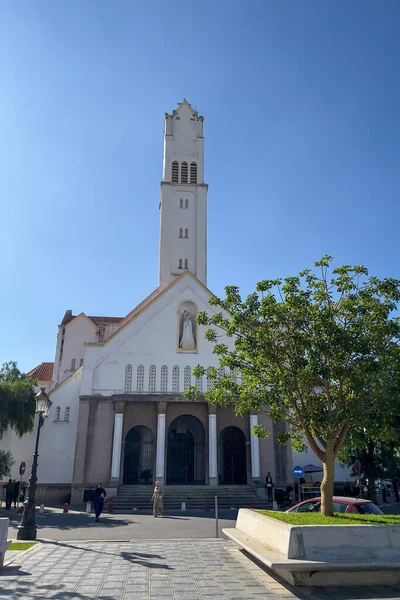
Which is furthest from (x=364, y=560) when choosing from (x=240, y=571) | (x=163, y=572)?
(x=163, y=572)

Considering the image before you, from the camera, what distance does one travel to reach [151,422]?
32531mm

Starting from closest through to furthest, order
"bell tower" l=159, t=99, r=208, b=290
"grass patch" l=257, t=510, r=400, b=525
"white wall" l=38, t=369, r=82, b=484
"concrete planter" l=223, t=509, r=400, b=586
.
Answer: "concrete planter" l=223, t=509, r=400, b=586
"grass patch" l=257, t=510, r=400, b=525
"white wall" l=38, t=369, r=82, b=484
"bell tower" l=159, t=99, r=208, b=290

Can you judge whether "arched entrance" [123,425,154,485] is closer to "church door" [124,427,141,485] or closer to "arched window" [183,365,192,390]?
"church door" [124,427,141,485]

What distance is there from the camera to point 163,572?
10.0 metres

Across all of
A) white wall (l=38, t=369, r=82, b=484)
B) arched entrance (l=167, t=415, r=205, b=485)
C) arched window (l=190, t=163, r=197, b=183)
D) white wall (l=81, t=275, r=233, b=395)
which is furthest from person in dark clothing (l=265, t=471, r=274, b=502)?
arched window (l=190, t=163, r=197, b=183)

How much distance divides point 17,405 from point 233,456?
1500 centimetres

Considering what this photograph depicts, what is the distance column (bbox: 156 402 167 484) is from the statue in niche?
446 cm

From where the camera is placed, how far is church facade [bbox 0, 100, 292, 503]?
31.3 meters

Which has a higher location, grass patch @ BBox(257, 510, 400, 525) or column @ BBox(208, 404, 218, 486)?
column @ BBox(208, 404, 218, 486)

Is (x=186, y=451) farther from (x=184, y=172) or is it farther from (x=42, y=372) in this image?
(x=184, y=172)

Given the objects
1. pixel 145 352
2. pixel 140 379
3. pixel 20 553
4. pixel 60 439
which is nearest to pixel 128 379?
pixel 140 379

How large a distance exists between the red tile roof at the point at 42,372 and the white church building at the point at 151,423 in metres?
17.0

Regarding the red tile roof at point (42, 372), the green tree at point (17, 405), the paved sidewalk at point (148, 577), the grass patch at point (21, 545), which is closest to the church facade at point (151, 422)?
the green tree at point (17, 405)

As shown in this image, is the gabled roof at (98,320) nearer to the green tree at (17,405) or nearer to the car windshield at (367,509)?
the green tree at (17,405)
